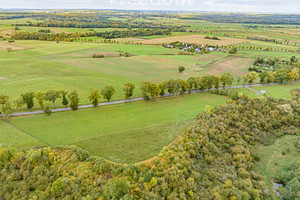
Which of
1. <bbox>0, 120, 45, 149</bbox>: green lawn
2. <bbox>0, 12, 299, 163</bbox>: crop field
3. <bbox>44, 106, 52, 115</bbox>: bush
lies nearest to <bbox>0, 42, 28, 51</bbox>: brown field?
<bbox>0, 12, 299, 163</bbox>: crop field

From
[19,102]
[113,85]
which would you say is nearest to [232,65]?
[113,85]

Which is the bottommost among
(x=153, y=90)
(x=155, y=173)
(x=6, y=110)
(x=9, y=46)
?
(x=155, y=173)

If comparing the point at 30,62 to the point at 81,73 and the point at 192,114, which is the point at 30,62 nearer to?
the point at 81,73

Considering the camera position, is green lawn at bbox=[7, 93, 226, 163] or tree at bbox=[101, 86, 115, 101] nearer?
green lawn at bbox=[7, 93, 226, 163]

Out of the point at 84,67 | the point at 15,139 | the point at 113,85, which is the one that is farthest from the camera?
the point at 84,67

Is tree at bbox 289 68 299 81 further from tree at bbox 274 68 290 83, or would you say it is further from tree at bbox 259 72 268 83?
tree at bbox 259 72 268 83

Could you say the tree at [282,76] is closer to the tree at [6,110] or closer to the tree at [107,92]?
the tree at [107,92]

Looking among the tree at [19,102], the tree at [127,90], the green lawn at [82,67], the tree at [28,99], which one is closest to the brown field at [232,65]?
the green lawn at [82,67]

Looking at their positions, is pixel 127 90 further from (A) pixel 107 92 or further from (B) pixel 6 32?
(B) pixel 6 32
